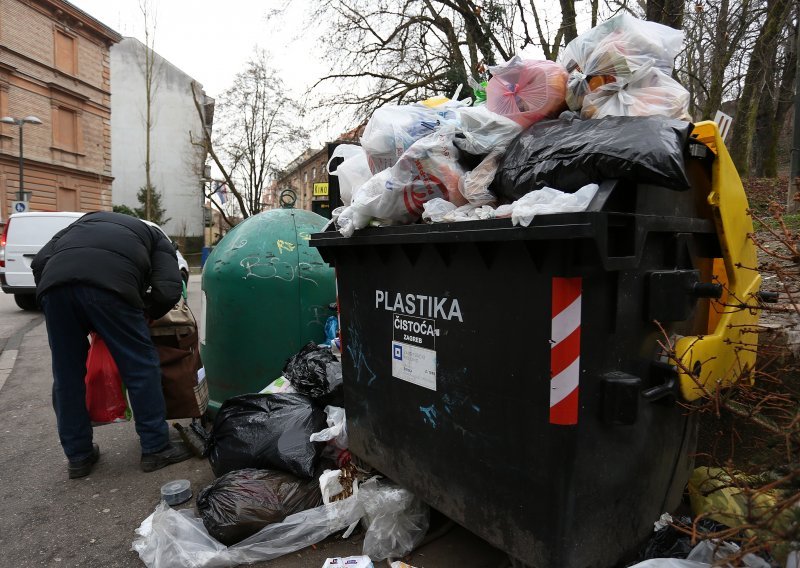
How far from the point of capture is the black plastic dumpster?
1570 mm

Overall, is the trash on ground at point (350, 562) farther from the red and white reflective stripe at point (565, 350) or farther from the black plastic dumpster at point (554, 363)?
the red and white reflective stripe at point (565, 350)

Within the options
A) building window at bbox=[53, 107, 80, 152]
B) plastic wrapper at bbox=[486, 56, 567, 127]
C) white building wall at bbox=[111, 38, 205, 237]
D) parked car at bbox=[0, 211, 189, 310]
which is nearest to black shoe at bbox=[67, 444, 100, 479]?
plastic wrapper at bbox=[486, 56, 567, 127]

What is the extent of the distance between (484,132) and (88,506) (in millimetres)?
2688

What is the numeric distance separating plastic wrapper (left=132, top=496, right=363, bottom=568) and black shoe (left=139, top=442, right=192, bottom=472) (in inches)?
28.6

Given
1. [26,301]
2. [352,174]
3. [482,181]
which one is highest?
[352,174]

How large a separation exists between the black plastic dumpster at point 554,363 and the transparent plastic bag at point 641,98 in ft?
0.88

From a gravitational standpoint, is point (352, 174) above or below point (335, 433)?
above

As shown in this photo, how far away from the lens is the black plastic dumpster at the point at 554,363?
157 centimetres

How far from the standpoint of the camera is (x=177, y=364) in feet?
10.8

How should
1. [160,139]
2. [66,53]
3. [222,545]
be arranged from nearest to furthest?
[222,545], [66,53], [160,139]

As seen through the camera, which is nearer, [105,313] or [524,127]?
[524,127]

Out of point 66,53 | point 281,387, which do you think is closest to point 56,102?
point 66,53

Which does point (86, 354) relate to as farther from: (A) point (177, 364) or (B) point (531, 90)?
(B) point (531, 90)

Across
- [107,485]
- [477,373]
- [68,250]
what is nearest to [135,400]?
[107,485]
